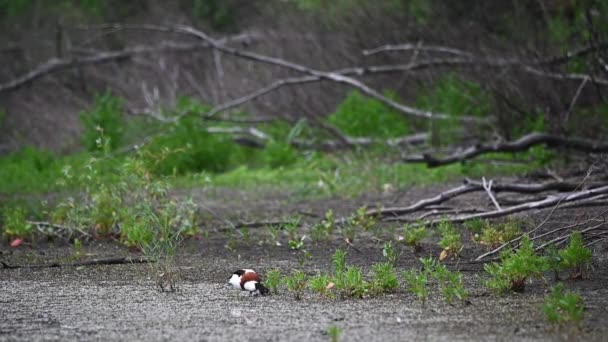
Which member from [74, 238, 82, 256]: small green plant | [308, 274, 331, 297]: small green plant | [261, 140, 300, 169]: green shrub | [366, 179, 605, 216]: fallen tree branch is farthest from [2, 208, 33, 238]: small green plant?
[261, 140, 300, 169]: green shrub

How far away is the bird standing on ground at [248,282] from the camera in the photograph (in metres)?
4.56

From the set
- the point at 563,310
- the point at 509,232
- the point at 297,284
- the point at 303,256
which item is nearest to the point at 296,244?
the point at 303,256

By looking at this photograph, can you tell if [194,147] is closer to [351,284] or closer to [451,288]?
[351,284]

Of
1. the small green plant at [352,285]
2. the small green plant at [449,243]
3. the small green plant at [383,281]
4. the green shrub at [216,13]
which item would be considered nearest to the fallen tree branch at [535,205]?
the small green plant at [449,243]

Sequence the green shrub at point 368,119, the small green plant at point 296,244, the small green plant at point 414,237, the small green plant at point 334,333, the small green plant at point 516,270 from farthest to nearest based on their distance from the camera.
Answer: the green shrub at point 368,119, the small green plant at point 296,244, the small green plant at point 414,237, the small green plant at point 516,270, the small green plant at point 334,333

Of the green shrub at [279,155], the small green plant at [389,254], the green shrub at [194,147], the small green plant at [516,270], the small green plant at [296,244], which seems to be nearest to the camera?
the small green plant at [516,270]

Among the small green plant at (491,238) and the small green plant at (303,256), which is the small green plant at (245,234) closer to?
the small green plant at (303,256)

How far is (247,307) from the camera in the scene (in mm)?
4305

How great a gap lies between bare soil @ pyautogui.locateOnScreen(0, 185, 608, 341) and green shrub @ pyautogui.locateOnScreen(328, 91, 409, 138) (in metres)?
5.60

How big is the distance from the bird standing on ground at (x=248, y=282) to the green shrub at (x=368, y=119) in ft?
22.7

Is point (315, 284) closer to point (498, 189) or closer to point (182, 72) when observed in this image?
point (498, 189)

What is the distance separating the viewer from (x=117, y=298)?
181 inches

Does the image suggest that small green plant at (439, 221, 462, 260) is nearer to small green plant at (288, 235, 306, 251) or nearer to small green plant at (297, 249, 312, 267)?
small green plant at (297, 249, 312, 267)

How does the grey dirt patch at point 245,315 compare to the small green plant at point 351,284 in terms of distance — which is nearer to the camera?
the grey dirt patch at point 245,315
